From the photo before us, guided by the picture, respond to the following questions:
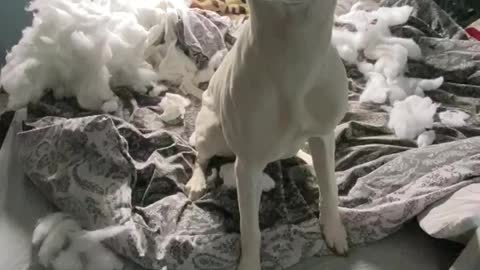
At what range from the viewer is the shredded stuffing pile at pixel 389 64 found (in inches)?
67.6

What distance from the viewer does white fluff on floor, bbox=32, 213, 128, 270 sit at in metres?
1.36

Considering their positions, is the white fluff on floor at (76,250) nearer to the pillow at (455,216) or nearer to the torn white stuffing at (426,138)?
the pillow at (455,216)

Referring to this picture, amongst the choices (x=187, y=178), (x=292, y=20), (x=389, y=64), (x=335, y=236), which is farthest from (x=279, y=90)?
(x=389, y=64)

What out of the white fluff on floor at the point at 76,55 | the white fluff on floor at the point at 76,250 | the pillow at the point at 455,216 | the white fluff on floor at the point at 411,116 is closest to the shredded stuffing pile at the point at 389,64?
the white fluff on floor at the point at 411,116

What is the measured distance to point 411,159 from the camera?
1573 millimetres

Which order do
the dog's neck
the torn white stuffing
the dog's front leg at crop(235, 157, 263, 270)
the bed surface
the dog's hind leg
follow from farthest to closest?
the torn white stuffing → the dog's hind leg → the bed surface → the dog's front leg at crop(235, 157, 263, 270) → the dog's neck

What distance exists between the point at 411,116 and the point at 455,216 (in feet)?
1.42

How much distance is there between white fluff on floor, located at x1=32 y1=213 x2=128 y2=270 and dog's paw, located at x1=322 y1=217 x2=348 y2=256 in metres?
0.41

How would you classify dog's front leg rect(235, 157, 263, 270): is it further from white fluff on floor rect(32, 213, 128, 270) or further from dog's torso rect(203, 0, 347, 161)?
white fluff on floor rect(32, 213, 128, 270)

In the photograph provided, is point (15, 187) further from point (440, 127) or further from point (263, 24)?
point (440, 127)

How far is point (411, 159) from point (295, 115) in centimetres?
49

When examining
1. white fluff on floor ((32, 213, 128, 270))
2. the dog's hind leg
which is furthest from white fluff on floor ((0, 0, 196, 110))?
white fluff on floor ((32, 213, 128, 270))

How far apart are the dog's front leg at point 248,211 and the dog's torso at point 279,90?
43 mm

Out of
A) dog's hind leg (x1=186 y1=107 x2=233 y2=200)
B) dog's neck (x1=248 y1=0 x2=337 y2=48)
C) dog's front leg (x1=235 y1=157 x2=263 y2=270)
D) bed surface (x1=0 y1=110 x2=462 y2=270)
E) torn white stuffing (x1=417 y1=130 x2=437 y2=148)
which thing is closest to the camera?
dog's neck (x1=248 y1=0 x2=337 y2=48)
